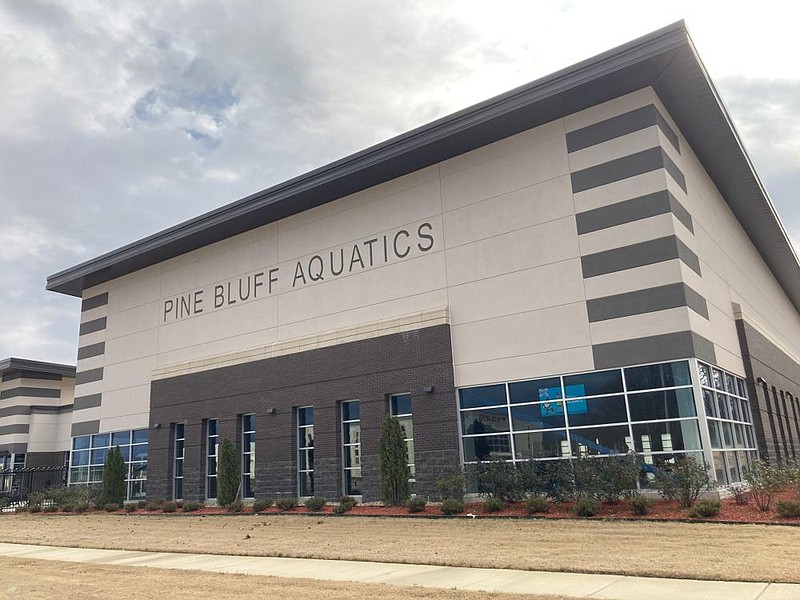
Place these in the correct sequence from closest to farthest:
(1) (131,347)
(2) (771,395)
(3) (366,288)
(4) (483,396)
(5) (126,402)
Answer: (4) (483,396), (3) (366,288), (2) (771,395), (5) (126,402), (1) (131,347)

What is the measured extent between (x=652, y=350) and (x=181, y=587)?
578 inches

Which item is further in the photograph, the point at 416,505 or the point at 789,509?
the point at 416,505

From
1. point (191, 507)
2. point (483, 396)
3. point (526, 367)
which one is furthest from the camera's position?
point (191, 507)

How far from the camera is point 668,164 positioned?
20781mm

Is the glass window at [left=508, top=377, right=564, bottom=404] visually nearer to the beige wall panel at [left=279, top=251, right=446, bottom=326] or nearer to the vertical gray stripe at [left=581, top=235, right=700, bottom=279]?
the vertical gray stripe at [left=581, top=235, right=700, bottom=279]

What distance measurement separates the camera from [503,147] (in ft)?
77.6

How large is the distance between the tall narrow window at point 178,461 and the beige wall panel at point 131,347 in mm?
4480

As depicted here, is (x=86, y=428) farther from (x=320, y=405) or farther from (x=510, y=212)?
(x=510, y=212)

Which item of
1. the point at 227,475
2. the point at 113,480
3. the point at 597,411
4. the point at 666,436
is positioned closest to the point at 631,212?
the point at 597,411

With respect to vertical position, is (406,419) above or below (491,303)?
below

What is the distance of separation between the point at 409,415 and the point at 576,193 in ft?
32.2

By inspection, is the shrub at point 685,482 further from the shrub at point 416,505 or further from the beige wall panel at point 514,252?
the beige wall panel at point 514,252

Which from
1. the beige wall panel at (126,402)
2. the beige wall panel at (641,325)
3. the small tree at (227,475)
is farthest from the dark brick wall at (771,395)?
the beige wall panel at (126,402)

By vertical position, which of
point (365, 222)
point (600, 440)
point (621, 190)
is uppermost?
point (365, 222)
